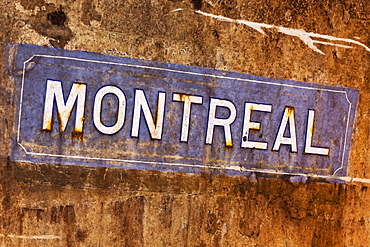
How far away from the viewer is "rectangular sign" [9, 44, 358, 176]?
366cm

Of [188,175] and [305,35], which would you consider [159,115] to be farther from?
[305,35]

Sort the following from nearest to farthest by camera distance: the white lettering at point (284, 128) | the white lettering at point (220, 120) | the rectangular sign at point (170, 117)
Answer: the rectangular sign at point (170, 117) < the white lettering at point (220, 120) < the white lettering at point (284, 128)

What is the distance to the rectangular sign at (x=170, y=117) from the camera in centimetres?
366

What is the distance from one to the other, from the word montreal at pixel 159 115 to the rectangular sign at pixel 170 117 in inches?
0.6

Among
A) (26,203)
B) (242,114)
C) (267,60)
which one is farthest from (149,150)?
(267,60)

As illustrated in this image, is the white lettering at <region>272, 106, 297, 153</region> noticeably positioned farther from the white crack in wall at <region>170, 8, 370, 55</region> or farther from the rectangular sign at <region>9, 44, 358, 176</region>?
the white crack in wall at <region>170, 8, 370, 55</region>

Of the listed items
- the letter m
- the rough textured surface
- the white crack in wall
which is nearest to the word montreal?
the letter m

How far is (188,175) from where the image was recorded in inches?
154

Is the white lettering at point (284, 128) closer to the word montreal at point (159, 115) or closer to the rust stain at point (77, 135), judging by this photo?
the word montreal at point (159, 115)

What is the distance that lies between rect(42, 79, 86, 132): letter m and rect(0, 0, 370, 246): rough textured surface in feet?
1.65

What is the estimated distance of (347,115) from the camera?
412cm

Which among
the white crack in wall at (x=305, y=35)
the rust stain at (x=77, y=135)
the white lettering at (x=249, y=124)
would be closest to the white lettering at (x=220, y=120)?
the white lettering at (x=249, y=124)

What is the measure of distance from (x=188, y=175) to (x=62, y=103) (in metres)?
2.12

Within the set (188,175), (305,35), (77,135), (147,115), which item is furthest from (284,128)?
(77,135)
